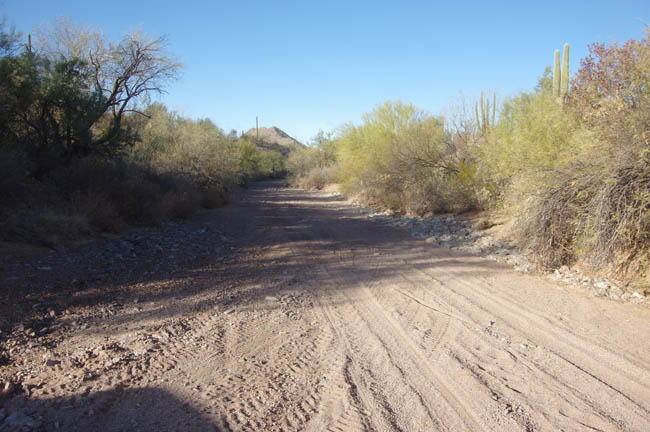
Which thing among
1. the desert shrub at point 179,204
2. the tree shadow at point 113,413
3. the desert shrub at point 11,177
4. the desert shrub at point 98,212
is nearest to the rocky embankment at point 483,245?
the tree shadow at point 113,413

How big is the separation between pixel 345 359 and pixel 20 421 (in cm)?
283

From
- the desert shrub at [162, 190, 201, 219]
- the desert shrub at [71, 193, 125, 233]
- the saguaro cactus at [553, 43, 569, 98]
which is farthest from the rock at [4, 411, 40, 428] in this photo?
the saguaro cactus at [553, 43, 569, 98]

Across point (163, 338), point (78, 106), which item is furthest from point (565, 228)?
point (78, 106)

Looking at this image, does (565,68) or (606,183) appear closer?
(606,183)

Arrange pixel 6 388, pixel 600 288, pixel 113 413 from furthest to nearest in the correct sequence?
pixel 600 288
pixel 6 388
pixel 113 413

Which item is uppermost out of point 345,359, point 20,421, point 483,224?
point 483,224

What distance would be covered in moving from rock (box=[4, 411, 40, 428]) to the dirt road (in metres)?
0.03

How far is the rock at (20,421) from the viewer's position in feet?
9.95

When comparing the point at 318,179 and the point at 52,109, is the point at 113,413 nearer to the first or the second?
the point at 52,109

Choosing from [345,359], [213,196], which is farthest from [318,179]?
[345,359]

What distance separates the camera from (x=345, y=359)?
14.1ft

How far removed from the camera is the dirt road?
3281 millimetres

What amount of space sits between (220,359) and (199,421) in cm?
108

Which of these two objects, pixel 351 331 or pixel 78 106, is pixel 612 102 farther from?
pixel 78 106
